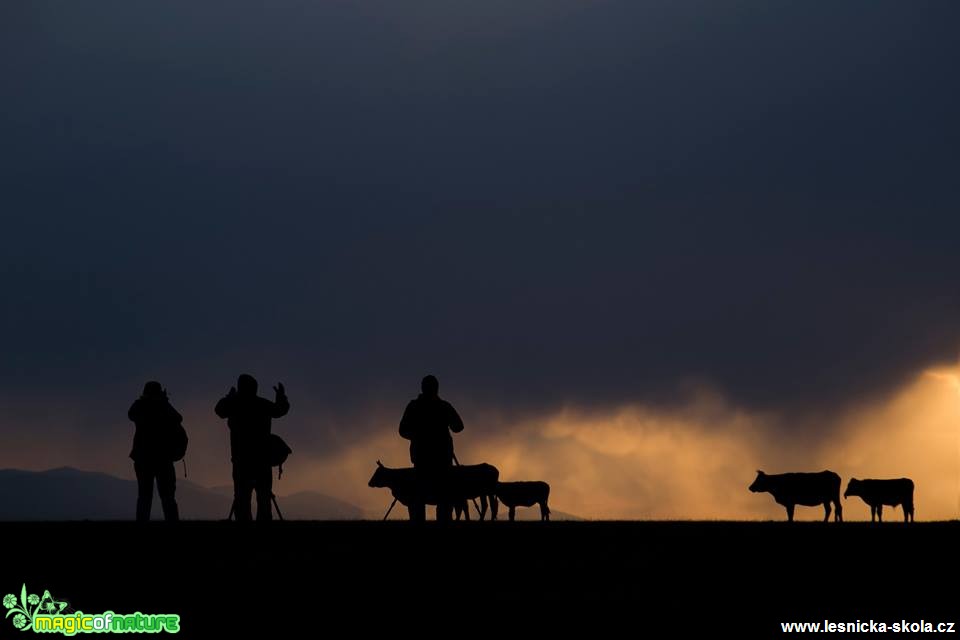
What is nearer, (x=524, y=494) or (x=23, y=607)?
(x=23, y=607)

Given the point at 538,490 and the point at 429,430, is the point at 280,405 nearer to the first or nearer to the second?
the point at 429,430

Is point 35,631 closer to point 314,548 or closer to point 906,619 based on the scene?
point 314,548

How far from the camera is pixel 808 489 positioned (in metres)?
46.1

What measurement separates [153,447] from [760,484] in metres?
28.9

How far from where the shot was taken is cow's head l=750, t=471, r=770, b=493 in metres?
47.8

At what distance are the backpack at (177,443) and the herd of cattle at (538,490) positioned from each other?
4.55 m

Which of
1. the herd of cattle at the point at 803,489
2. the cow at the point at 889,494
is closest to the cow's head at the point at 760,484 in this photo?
the herd of cattle at the point at 803,489

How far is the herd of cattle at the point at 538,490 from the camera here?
31.4 metres

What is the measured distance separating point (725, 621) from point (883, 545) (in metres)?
6.28

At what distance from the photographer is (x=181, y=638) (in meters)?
13.6

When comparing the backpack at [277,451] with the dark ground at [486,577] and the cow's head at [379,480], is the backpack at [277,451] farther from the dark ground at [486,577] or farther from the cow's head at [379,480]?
the cow's head at [379,480]

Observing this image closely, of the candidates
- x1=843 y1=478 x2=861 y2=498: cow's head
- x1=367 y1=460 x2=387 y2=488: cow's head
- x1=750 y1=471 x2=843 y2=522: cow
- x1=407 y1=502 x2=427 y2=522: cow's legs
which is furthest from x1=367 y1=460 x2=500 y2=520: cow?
x1=843 y1=478 x2=861 y2=498: cow's head

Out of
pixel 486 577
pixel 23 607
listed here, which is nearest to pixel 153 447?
pixel 23 607

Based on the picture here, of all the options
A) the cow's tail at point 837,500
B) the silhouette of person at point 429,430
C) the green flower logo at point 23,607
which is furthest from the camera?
the cow's tail at point 837,500
